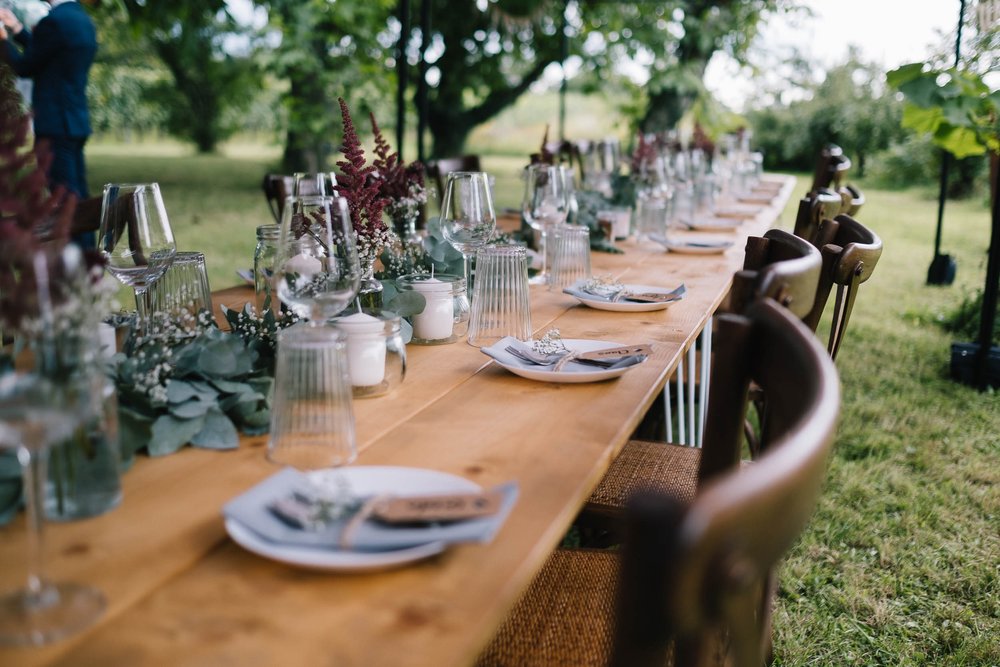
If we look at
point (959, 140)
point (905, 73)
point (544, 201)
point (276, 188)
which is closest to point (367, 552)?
point (544, 201)

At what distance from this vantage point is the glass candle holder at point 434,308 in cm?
154

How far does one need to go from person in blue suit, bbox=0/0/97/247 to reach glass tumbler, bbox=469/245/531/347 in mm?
3540

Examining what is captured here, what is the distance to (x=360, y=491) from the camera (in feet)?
2.86

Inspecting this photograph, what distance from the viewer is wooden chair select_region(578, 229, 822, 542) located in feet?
3.33

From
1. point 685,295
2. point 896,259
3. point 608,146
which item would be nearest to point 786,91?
point 896,259

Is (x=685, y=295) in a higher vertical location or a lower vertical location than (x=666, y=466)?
higher

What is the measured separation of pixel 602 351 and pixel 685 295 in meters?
0.71

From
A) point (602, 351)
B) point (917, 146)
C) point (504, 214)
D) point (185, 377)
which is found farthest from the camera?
point (917, 146)

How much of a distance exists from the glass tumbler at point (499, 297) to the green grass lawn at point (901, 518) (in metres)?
1.02

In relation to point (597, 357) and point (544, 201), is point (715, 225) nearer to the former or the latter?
point (544, 201)

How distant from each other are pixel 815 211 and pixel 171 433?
1.62m

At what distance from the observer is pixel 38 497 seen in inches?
27.7

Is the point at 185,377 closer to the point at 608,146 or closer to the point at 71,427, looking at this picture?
the point at 71,427

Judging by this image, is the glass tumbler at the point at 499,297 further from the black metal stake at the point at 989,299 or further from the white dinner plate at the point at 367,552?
the black metal stake at the point at 989,299
